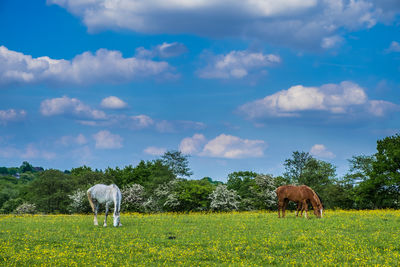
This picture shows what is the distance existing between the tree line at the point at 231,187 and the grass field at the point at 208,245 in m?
30.2

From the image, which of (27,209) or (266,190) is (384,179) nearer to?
(266,190)

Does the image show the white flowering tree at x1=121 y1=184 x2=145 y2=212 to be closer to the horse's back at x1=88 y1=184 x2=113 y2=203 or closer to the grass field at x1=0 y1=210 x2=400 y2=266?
the horse's back at x1=88 y1=184 x2=113 y2=203

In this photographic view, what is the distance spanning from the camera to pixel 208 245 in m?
17.7

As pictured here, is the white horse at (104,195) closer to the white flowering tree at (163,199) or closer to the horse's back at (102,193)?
the horse's back at (102,193)

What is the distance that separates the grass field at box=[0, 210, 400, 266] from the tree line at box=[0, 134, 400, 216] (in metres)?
30.2

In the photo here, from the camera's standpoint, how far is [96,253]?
1608 centimetres

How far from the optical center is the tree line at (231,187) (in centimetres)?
5388

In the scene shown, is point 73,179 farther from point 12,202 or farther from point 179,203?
point 179,203

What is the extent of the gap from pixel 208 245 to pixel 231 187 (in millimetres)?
46825

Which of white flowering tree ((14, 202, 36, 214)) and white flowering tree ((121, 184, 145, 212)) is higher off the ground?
white flowering tree ((121, 184, 145, 212))

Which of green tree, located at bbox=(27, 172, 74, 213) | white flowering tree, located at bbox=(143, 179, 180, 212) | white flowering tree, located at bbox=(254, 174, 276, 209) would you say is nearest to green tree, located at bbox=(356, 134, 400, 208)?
white flowering tree, located at bbox=(254, 174, 276, 209)

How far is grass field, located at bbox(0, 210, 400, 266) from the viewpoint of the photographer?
48.4 ft

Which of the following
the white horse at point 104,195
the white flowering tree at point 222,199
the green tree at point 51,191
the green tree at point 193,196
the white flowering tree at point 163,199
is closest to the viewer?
the white horse at point 104,195

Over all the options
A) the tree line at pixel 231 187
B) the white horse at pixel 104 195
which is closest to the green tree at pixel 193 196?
the tree line at pixel 231 187
